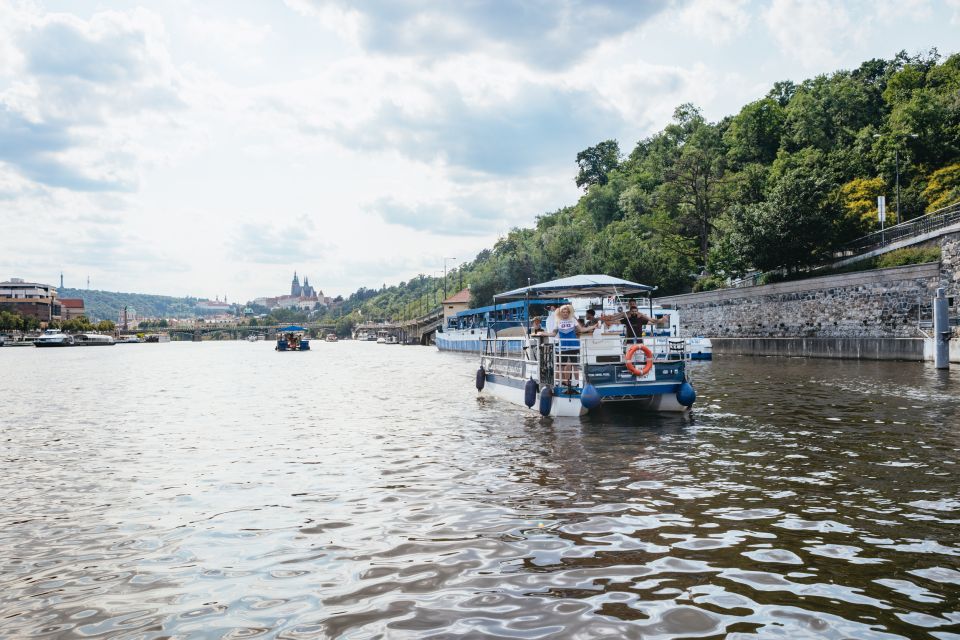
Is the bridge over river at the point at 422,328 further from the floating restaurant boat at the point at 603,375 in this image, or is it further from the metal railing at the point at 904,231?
the floating restaurant boat at the point at 603,375

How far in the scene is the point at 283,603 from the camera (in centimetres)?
504

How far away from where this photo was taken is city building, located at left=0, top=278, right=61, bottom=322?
15000cm

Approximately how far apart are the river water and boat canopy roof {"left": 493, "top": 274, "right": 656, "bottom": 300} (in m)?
3.54

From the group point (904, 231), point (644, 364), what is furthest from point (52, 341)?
point (644, 364)

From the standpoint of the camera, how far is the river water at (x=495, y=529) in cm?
475

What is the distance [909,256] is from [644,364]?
28.2 m

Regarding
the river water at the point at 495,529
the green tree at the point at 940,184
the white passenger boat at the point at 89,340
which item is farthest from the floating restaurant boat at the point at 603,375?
the white passenger boat at the point at 89,340

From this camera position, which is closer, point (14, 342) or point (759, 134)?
point (759, 134)

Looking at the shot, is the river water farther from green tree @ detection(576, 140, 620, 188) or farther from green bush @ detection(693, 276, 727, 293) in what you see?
green tree @ detection(576, 140, 620, 188)

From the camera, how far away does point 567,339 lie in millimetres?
14820

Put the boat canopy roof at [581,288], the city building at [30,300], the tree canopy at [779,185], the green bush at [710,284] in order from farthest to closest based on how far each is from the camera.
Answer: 1. the city building at [30,300]
2. the green bush at [710,284]
3. the tree canopy at [779,185]
4. the boat canopy roof at [581,288]

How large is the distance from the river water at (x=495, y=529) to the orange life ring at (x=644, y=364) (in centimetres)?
113

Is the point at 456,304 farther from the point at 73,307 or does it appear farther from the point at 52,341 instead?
the point at 73,307

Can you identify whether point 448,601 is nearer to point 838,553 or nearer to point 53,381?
point 838,553
